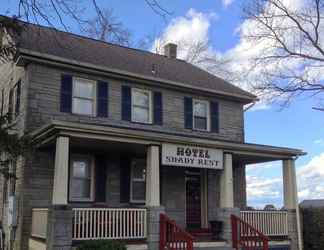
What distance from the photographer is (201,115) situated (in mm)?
17672

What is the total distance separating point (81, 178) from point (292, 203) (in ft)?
23.9

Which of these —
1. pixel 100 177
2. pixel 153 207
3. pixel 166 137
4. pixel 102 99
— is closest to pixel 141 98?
pixel 102 99

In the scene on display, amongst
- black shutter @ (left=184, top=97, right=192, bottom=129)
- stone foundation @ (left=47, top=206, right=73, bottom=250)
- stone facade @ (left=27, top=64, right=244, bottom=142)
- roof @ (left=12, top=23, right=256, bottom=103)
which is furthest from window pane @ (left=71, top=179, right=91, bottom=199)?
black shutter @ (left=184, top=97, right=192, bottom=129)

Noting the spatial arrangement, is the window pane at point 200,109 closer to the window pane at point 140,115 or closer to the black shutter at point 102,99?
the window pane at point 140,115

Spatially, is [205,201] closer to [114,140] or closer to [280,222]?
[280,222]

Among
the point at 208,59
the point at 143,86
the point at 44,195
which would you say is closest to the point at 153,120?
the point at 143,86

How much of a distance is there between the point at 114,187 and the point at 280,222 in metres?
5.82

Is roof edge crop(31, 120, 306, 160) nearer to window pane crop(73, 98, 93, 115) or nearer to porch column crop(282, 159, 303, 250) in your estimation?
porch column crop(282, 159, 303, 250)

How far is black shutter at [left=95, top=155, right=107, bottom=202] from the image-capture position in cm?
1455

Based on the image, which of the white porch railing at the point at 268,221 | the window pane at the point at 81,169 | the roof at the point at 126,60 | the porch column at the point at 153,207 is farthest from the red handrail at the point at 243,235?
the roof at the point at 126,60

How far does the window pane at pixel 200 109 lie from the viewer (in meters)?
17.6

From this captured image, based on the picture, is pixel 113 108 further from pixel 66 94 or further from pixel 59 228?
pixel 59 228

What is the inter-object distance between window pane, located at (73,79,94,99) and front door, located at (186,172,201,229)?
15.9 ft

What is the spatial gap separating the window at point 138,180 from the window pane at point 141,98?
2.09m
